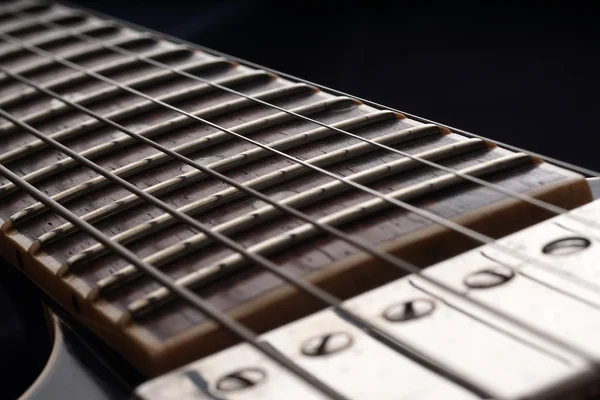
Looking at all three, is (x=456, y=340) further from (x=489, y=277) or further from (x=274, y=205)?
(x=274, y=205)

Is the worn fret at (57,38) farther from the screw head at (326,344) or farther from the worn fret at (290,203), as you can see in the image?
the screw head at (326,344)

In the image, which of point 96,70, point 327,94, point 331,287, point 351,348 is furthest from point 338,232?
point 96,70

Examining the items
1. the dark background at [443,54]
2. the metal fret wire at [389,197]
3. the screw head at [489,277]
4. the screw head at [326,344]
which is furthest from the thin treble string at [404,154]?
the dark background at [443,54]

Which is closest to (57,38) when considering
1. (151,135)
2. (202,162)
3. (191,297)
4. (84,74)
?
(84,74)

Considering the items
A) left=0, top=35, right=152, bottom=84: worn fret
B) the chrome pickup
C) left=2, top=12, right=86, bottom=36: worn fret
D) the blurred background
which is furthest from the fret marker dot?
the blurred background

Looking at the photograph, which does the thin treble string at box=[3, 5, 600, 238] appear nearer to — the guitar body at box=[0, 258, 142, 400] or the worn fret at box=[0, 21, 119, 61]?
the worn fret at box=[0, 21, 119, 61]

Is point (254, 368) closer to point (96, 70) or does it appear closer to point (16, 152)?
point (16, 152)
